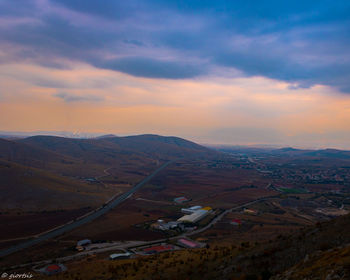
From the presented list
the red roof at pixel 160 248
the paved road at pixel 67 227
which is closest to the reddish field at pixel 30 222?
the paved road at pixel 67 227

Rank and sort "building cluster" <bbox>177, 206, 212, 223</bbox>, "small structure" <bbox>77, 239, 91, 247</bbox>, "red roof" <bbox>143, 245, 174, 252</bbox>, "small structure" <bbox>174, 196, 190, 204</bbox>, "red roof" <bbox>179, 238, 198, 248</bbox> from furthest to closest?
"small structure" <bbox>174, 196, 190, 204</bbox>
"building cluster" <bbox>177, 206, 212, 223</bbox>
"small structure" <bbox>77, 239, 91, 247</bbox>
"red roof" <bbox>179, 238, 198, 248</bbox>
"red roof" <bbox>143, 245, 174, 252</bbox>

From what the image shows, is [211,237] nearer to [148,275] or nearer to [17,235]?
[148,275]

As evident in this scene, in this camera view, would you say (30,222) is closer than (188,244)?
No

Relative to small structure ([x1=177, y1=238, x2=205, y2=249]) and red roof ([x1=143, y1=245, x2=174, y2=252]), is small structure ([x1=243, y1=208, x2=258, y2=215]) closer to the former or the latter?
small structure ([x1=177, y1=238, x2=205, y2=249])

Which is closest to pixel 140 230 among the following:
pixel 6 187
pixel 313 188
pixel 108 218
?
pixel 108 218

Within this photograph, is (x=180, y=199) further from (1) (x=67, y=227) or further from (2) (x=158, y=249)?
(2) (x=158, y=249)

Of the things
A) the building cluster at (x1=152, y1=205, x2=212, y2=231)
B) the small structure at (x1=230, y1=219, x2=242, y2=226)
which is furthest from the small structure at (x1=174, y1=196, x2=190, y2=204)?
the small structure at (x1=230, y1=219, x2=242, y2=226)

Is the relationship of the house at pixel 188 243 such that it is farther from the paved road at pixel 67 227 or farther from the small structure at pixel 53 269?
the paved road at pixel 67 227

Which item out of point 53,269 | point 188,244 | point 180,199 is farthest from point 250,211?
point 53,269
